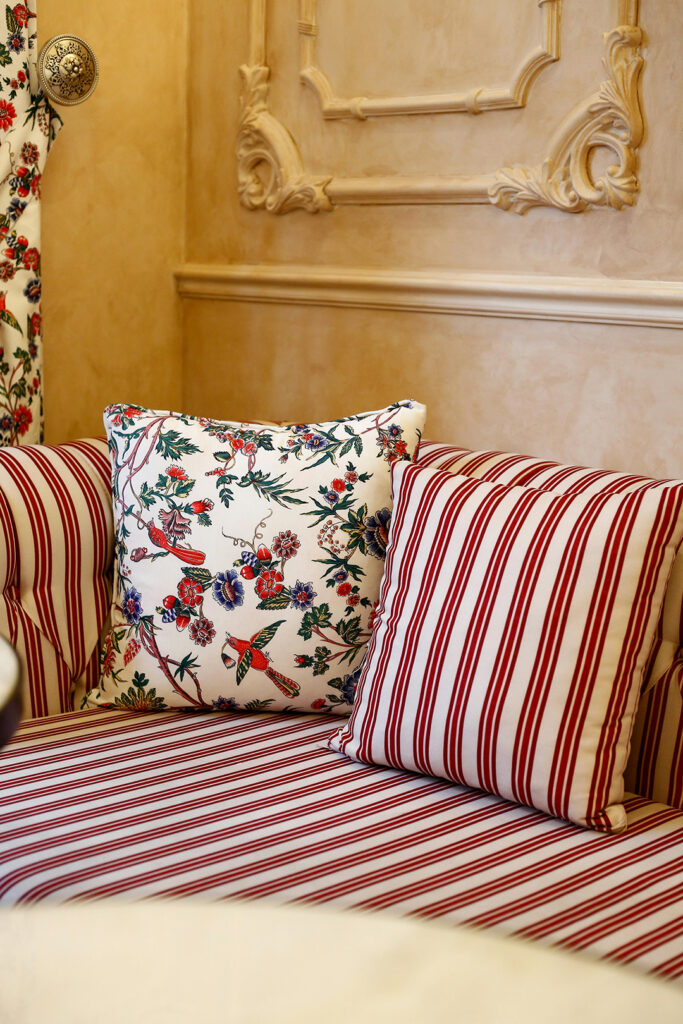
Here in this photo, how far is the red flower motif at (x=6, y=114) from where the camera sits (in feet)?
7.21

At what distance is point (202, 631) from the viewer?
5.10 feet

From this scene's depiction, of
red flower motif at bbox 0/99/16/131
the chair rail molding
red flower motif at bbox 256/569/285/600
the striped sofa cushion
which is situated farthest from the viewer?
red flower motif at bbox 0/99/16/131

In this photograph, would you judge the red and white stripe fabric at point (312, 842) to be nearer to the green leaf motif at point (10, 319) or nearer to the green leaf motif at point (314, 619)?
the green leaf motif at point (314, 619)

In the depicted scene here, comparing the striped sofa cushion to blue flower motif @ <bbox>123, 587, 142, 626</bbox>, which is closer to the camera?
the striped sofa cushion

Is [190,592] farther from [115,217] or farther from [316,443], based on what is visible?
[115,217]

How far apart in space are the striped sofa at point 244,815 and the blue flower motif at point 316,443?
216mm

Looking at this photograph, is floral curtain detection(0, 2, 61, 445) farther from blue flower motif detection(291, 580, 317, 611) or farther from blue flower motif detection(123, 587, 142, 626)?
blue flower motif detection(291, 580, 317, 611)

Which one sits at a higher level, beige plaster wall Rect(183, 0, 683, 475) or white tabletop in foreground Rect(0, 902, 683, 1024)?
beige plaster wall Rect(183, 0, 683, 475)

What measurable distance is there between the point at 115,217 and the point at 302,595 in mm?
1522

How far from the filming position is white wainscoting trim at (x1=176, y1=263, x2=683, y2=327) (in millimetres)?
2004

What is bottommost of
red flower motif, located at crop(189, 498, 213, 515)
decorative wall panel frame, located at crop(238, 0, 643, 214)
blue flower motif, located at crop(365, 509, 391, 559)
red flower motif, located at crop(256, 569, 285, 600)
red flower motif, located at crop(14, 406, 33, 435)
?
red flower motif, located at crop(256, 569, 285, 600)

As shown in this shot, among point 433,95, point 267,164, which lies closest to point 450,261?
point 433,95

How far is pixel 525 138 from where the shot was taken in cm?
214

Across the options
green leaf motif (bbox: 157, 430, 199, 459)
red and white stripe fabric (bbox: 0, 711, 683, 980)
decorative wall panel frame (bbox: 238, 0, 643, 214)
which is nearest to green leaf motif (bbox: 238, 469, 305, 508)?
green leaf motif (bbox: 157, 430, 199, 459)
